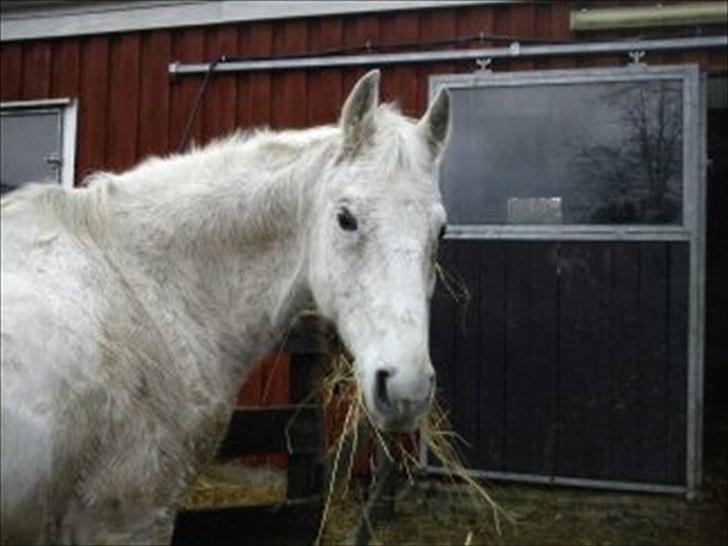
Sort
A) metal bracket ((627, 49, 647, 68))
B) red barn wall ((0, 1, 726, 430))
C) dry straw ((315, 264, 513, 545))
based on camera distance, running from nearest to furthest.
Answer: dry straw ((315, 264, 513, 545)), metal bracket ((627, 49, 647, 68)), red barn wall ((0, 1, 726, 430))

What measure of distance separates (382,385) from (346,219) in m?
0.56

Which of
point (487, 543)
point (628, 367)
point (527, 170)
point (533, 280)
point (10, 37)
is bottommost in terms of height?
point (487, 543)

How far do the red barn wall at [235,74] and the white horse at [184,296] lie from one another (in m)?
3.15

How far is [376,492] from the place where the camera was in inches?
199

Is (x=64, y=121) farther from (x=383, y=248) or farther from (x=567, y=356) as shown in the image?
(x=383, y=248)

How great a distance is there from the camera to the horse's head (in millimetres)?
2541

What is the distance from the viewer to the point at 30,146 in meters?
7.93

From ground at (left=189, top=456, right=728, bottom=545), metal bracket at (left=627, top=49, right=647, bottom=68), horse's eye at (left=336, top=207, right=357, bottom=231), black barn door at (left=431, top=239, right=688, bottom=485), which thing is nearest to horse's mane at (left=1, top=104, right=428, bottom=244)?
horse's eye at (left=336, top=207, right=357, bottom=231)

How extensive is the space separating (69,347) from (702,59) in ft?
16.1

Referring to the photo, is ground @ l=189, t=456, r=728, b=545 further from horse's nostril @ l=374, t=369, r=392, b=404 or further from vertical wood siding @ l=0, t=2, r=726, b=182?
horse's nostril @ l=374, t=369, r=392, b=404

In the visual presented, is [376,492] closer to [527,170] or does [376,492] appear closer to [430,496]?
[430,496]

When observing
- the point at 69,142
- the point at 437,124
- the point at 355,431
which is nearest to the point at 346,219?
the point at 437,124

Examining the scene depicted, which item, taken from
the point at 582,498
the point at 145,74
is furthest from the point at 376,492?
the point at 145,74

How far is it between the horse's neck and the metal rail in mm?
3625
